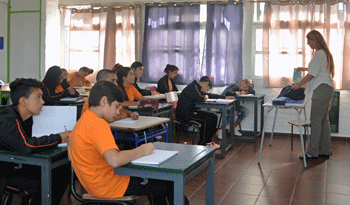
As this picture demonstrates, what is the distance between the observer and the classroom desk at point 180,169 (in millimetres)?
1712

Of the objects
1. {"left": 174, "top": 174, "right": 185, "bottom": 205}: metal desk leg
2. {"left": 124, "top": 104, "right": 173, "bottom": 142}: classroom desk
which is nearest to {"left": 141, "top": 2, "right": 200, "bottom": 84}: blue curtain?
{"left": 124, "top": 104, "right": 173, "bottom": 142}: classroom desk

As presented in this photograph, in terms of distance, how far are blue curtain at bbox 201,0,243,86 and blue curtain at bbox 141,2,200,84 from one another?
0.23 meters

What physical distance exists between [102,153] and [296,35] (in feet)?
16.8

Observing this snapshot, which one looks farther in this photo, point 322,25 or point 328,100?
point 322,25

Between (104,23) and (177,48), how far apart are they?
62.4 inches

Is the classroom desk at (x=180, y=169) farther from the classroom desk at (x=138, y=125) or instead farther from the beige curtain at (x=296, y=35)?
the beige curtain at (x=296, y=35)

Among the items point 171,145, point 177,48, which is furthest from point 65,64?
point 171,145

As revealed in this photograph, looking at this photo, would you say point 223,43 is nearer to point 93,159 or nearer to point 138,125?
point 138,125

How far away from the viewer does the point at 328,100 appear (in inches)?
182

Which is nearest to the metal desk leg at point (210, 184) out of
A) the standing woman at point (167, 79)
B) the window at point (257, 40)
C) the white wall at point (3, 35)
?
the standing woman at point (167, 79)

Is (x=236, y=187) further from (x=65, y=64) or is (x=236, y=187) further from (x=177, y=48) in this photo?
(x=65, y=64)

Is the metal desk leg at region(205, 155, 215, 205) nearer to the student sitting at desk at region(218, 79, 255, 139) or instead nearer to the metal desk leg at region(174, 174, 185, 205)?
the metal desk leg at region(174, 174, 185, 205)

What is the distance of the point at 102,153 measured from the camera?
5.84ft

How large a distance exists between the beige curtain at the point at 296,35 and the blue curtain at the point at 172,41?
1.24 meters
